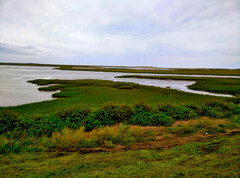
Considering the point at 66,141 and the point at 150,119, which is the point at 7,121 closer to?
the point at 66,141

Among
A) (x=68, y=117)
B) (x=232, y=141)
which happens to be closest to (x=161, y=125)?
(x=232, y=141)

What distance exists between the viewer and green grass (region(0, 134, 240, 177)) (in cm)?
466

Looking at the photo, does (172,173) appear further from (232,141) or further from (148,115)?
(148,115)

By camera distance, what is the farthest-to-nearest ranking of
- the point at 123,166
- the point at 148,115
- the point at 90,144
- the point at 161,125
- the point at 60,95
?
the point at 60,95 → the point at 148,115 → the point at 161,125 → the point at 90,144 → the point at 123,166

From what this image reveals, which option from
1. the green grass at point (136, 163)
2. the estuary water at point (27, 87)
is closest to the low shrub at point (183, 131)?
the green grass at point (136, 163)

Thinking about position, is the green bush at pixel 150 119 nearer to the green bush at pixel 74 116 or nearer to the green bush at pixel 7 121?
the green bush at pixel 74 116

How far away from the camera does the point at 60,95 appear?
27922mm

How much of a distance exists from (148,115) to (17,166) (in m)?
9.26

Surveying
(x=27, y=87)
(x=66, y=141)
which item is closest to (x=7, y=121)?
(x=66, y=141)

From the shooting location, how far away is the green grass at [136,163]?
466cm

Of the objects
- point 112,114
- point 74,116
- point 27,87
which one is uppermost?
point 112,114

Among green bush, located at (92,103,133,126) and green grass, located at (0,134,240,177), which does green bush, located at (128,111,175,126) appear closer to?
green bush, located at (92,103,133,126)

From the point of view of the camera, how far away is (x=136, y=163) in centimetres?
554

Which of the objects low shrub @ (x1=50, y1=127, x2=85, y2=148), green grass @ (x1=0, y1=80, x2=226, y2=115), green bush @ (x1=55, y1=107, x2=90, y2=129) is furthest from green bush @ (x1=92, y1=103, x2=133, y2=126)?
low shrub @ (x1=50, y1=127, x2=85, y2=148)
